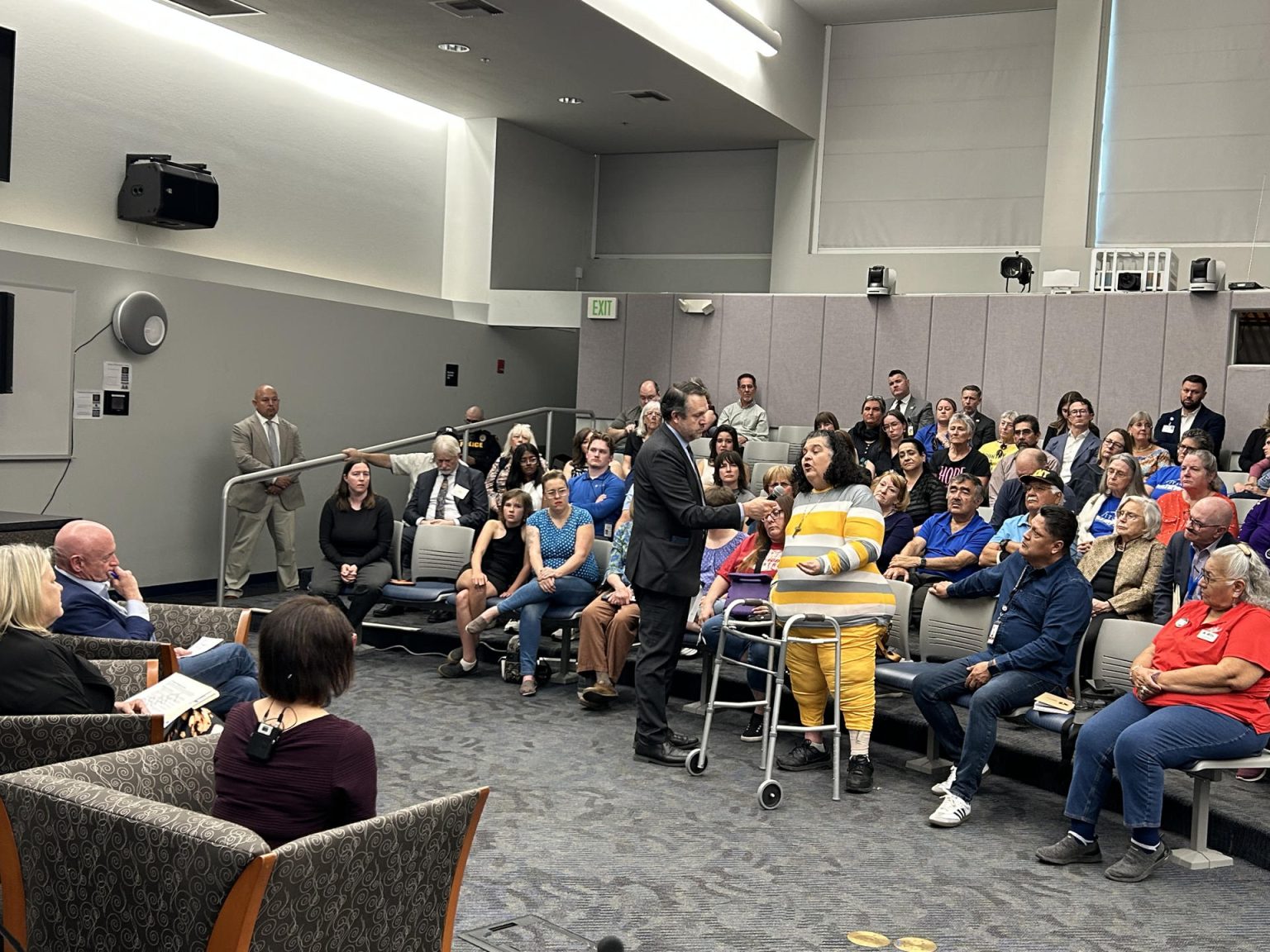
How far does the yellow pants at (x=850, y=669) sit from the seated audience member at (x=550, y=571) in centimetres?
185

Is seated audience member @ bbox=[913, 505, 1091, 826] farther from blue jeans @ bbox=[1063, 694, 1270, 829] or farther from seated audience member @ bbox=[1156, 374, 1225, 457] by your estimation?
seated audience member @ bbox=[1156, 374, 1225, 457]

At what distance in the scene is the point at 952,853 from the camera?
446cm

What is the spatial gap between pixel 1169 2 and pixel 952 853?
33.9ft

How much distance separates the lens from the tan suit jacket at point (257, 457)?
9656 millimetres

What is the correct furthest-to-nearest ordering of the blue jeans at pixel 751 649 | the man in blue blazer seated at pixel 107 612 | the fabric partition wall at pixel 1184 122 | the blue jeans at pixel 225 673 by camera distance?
the fabric partition wall at pixel 1184 122 < the blue jeans at pixel 751 649 < the blue jeans at pixel 225 673 < the man in blue blazer seated at pixel 107 612

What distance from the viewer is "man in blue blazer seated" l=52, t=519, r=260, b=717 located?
4199 mm

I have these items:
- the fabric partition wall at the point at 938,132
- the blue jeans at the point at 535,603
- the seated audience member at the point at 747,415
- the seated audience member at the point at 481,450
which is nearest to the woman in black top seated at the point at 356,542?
the blue jeans at the point at 535,603

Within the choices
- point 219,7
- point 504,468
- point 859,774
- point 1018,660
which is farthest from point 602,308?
point 1018,660

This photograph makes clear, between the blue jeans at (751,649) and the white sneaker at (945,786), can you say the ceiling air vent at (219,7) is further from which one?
the white sneaker at (945,786)

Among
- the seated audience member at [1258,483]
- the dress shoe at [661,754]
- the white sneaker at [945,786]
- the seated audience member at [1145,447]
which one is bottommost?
the dress shoe at [661,754]

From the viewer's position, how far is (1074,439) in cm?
961

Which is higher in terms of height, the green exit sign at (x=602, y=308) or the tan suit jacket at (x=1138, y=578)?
the green exit sign at (x=602, y=308)

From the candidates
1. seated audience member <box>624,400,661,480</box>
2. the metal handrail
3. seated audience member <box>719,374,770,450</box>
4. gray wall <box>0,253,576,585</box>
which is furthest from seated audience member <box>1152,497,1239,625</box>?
gray wall <box>0,253,576,585</box>

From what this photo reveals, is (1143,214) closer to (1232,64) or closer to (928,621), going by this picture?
(1232,64)
